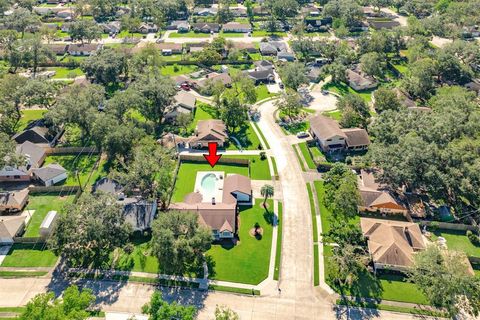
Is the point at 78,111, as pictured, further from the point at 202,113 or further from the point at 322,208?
the point at 322,208

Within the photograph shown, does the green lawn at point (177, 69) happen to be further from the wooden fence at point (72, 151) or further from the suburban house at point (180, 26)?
the wooden fence at point (72, 151)

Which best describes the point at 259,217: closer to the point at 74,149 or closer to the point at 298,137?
the point at 298,137

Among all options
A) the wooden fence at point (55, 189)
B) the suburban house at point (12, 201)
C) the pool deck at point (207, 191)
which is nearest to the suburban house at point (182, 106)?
the pool deck at point (207, 191)

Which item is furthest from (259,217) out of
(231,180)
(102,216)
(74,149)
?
(74,149)

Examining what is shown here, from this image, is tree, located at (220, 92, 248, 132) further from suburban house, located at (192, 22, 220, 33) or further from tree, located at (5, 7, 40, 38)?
tree, located at (5, 7, 40, 38)

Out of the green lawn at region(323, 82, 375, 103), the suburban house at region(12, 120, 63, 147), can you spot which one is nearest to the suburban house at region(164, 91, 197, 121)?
the suburban house at region(12, 120, 63, 147)

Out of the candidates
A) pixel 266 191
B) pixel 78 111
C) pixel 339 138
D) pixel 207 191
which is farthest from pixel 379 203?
pixel 78 111

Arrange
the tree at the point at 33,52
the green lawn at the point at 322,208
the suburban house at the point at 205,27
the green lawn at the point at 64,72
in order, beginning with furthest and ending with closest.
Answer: the suburban house at the point at 205,27 → the green lawn at the point at 64,72 → the tree at the point at 33,52 → the green lawn at the point at 322,208
